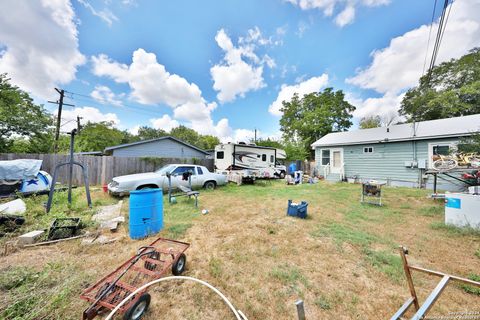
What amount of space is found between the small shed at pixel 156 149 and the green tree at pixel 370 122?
951 inches

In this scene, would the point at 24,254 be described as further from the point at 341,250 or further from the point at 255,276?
the point at 341,250

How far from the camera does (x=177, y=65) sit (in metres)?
12.4

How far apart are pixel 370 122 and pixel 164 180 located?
30279mm

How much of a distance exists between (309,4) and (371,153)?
338 inches

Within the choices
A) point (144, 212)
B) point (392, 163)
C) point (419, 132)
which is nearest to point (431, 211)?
point (392, 163)

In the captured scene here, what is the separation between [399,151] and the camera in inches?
383

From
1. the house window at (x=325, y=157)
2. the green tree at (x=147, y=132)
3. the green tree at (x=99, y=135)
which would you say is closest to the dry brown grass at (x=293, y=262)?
the house window at (x=325, y=157)

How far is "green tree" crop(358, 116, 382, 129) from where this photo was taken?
2585cm

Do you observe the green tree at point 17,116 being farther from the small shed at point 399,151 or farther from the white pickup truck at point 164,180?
the small shed at point 399,151

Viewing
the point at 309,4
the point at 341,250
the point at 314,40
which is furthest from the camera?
the point at 314,40

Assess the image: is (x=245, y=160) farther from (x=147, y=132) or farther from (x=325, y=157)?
(x=147, y=132)

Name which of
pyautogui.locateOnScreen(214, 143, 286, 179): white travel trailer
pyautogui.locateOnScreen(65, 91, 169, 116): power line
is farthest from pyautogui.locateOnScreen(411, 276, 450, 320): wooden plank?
pyautogui.locateOnScreen(65, 91, 169, 116): power line

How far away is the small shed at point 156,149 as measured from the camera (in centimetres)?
1455

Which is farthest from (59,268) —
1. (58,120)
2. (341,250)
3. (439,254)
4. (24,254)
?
(58,120)
